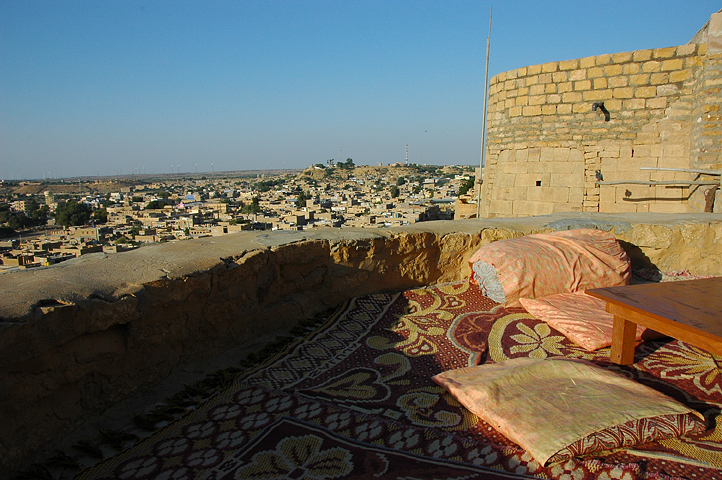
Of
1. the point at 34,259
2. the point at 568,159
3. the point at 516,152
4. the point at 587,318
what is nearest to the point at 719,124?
the point at 568,159

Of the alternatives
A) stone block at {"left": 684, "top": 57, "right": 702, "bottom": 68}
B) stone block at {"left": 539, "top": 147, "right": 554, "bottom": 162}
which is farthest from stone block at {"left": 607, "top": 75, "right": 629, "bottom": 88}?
stone block at {"left": 539, "top": 147, "right": 554, "bottom": 162}

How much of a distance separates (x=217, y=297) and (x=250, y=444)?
920 millimetres

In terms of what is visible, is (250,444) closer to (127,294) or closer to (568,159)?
(127,294)

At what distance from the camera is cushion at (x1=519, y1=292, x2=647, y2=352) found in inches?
97.9

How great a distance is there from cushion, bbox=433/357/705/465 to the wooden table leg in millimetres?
253

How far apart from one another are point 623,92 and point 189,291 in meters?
5.83

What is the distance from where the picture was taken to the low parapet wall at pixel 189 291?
167 cm

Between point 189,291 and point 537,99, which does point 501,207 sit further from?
point 189,291

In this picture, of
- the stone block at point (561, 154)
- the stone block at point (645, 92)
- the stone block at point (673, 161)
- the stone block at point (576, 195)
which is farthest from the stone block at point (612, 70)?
the stone block at point (576, 195)

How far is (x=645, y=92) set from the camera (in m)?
5.65

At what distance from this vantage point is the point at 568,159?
6270 mm

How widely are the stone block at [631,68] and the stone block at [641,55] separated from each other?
0.06 meters

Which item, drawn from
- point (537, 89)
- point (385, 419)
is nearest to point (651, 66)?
point (537, 89)

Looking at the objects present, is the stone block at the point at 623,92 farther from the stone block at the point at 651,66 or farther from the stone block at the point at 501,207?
the stone block at the point at 501,207
